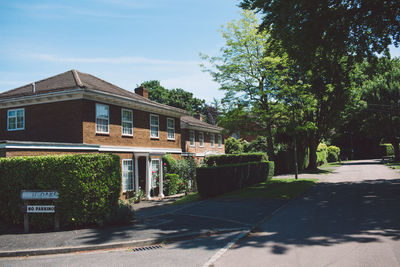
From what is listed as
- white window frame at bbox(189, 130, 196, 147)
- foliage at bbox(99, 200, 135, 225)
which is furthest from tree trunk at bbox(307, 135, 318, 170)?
foliage at bbox(99, 200, 135, 225)

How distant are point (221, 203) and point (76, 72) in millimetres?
14207

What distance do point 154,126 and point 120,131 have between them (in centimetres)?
385

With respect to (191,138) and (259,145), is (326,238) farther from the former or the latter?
(259,145)

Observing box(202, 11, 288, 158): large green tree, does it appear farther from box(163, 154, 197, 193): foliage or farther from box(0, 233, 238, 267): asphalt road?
box(0, 233, 238, 267): asphalt road

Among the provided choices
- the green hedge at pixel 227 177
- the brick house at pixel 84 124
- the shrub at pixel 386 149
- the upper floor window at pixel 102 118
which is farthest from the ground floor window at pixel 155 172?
the shrub at pixel 386 149

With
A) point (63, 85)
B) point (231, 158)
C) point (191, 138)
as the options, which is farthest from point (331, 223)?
point (191, 138)

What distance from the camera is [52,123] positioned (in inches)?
696

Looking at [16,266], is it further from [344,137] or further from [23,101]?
[344,137]

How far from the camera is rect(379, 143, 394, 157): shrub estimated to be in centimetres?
6278

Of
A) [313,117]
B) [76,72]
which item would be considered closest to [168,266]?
[76,72]

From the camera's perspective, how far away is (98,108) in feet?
58.9

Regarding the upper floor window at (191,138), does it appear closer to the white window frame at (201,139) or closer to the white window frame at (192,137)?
the white window frame at (192,137)

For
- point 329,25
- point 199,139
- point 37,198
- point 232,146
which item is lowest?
point 37,198

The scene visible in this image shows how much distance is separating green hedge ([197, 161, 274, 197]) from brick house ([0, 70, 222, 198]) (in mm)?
5472
